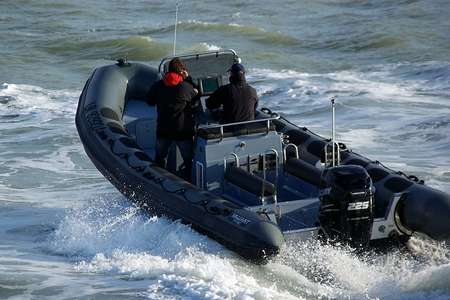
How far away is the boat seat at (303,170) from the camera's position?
952cm

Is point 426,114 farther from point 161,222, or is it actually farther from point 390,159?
point 161,222

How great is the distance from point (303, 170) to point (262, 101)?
7.62 metres

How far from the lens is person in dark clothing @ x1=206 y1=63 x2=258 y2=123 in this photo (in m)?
9.52

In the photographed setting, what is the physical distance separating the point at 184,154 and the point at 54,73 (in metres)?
10.7

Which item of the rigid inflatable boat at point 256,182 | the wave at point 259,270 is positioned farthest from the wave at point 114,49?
the wave at point 259,270

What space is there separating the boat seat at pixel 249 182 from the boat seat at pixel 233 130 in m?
0.30

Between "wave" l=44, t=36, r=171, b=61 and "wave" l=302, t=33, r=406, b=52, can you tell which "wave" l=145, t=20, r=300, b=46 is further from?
"wave" l=44, t=36, r=171, b=61

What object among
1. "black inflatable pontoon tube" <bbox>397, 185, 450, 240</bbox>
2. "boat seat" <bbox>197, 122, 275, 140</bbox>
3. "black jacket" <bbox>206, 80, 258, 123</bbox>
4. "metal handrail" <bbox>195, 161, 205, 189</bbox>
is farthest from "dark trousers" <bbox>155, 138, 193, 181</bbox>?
"black inflatable pontoon tube" <bbox>397, 185, 450, 240</bbox>

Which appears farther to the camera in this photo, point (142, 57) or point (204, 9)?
point (204, 9)

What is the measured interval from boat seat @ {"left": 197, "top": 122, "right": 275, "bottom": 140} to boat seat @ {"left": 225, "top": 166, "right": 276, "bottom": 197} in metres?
0.30

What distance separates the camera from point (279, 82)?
61.2 ft

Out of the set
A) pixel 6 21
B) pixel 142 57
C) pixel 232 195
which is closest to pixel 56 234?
pixel 232 195

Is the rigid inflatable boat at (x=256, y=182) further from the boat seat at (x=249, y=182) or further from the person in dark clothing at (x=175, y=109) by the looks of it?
the person in dark clothing at (x=175, y=109)

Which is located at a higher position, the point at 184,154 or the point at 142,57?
the point at 184,154
